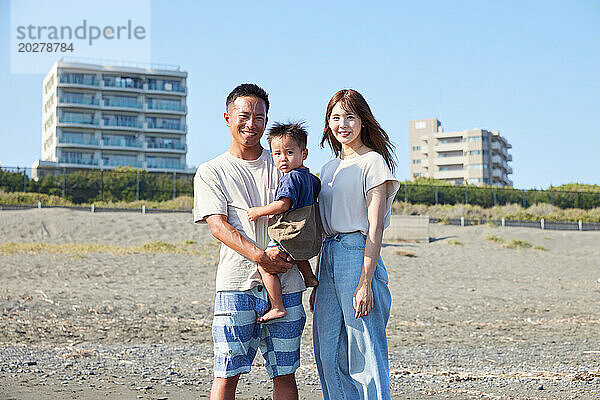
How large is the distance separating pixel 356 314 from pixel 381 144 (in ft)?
3.00

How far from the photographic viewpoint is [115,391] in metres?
5.23

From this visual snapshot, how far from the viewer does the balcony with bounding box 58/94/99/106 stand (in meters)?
63.5

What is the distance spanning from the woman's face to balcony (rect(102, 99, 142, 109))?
6467 cm

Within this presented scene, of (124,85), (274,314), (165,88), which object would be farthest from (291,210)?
(165,88)

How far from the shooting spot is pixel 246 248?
3.26 m

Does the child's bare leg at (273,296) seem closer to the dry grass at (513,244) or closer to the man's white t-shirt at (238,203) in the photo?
the man's white t-shirt at (238,203)

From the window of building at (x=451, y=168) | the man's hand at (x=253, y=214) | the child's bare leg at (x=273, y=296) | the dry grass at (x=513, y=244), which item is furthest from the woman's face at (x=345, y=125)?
the window of building at (x=451, y=168)

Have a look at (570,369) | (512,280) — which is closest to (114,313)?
(570,369)

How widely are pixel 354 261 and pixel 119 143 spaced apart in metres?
62.6

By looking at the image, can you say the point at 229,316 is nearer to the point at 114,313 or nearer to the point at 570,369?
the point at 570,369

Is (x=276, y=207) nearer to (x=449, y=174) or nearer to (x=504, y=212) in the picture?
(x=504, y=212)

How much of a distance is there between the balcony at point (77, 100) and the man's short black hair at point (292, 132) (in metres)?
64.5

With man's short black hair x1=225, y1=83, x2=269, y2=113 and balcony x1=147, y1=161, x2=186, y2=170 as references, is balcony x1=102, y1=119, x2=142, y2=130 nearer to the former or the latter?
balcony x1=147, y1=161, x2=186, y2=170

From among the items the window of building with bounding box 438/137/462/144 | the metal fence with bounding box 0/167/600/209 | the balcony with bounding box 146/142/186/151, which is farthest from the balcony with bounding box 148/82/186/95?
the window of building with bounding box 438/137/462/144
